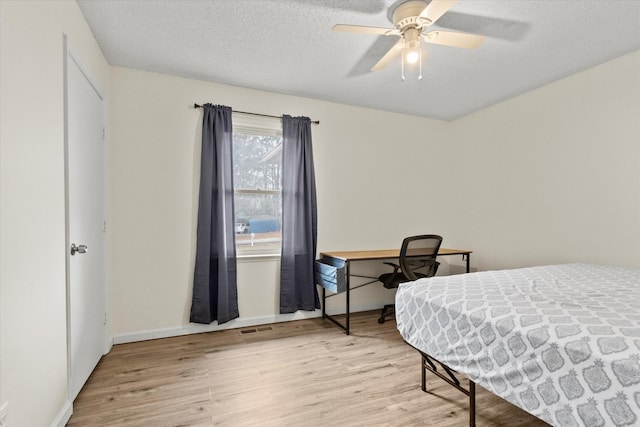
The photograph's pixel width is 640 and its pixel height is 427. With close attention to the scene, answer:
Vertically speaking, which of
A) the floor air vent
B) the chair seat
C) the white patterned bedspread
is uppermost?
the white patterned bedspread

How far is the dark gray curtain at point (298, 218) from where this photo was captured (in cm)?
333

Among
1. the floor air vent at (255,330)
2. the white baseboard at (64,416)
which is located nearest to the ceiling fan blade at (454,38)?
the floor air vent at (255,330)

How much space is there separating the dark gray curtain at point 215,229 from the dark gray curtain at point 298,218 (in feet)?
1.84

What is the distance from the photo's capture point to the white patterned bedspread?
962 mm

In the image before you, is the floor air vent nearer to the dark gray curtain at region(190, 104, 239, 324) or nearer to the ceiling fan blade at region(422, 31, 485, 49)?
the dark gray curtain at region(190, 104, 239, 324)

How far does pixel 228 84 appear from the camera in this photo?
10.4 ft

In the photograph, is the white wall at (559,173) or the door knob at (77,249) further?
the white wall at (559,173)

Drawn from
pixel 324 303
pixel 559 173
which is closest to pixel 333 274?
pixel 324 303

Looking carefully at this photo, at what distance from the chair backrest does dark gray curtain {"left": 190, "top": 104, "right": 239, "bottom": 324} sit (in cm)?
172

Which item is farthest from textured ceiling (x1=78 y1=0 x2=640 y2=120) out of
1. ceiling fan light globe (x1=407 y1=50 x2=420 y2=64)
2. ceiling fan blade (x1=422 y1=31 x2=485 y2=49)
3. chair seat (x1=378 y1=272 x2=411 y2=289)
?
chair seat (x1=378 y1=272 x2=411 y2=289)

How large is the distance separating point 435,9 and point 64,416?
3.05 metres

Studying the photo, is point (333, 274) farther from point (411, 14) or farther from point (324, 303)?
point (411, 14)

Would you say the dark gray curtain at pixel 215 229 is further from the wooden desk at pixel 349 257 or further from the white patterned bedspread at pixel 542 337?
the white patterned bedspread at pixel 542 337

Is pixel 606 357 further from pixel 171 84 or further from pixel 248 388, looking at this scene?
pixel 171 84
